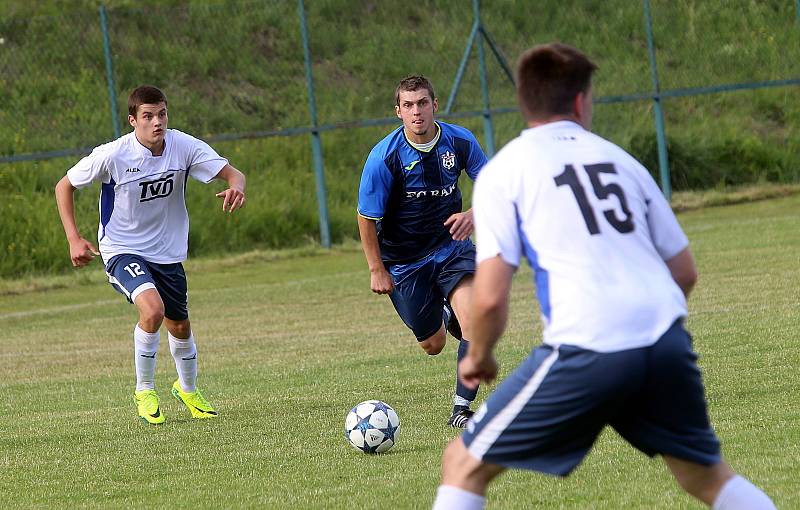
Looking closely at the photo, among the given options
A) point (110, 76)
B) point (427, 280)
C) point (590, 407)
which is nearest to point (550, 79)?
point (590, 407)

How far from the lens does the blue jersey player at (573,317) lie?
12.5 feet

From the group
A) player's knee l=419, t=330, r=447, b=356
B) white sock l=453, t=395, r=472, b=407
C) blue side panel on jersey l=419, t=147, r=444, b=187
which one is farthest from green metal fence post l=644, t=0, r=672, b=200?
white sock l=453, t=395, r=472, b=407

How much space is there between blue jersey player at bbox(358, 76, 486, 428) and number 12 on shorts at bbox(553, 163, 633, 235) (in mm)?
3935

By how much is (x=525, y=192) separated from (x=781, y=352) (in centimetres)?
573

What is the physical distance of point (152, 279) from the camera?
8.68m

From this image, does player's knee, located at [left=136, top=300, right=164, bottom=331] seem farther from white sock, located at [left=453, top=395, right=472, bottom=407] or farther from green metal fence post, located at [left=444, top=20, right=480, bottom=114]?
green metal fence post, located at [left=444, top=20, right=480, bottom=114]

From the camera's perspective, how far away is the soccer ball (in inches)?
273

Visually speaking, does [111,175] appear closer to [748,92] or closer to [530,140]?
[530,140]

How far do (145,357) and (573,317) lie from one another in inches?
209

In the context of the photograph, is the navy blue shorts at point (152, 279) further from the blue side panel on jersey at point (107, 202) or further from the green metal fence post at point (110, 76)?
the green metal fence post at point (110, 76)

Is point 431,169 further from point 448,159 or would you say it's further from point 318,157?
point 318,157

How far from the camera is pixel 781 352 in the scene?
9156 mm

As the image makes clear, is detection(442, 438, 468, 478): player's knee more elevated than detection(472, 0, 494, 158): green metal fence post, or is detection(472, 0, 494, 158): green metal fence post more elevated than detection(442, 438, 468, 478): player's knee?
detection(442, 438, 468, 478): player's knee

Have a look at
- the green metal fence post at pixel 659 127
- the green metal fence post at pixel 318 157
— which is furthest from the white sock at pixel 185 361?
the green metal fence post at pixel 659 127
